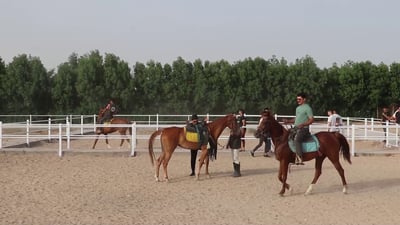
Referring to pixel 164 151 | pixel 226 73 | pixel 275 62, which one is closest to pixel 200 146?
pixel 164 151

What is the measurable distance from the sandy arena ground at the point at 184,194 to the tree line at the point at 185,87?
26.0 meters

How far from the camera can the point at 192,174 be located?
42.6 ft

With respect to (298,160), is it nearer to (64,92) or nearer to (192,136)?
(192,136)

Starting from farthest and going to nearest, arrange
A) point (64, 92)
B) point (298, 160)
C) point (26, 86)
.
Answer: point (64, 92), point (26, 86), point (298, 160)

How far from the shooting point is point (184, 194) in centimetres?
1036

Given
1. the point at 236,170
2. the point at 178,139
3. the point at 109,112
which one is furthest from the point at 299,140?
the point at 109,112

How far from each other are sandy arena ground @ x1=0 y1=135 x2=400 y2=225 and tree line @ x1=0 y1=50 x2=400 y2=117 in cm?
2596

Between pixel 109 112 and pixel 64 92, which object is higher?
pixel 64 92

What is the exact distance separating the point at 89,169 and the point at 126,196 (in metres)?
4.17

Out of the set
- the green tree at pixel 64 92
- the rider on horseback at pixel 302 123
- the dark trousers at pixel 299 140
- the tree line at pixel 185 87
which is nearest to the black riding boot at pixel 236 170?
the rider on horseback at pixel 302 123

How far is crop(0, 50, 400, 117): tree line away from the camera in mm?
41062

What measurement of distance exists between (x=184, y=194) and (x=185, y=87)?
32091mm

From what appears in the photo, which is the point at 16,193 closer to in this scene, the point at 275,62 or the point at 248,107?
the point at 248,107

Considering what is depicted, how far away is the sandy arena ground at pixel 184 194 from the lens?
8.09m
